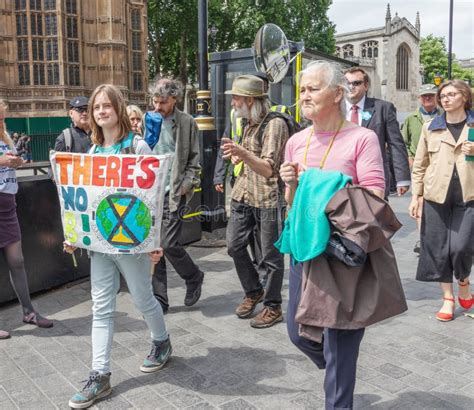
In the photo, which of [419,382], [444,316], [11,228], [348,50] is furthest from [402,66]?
[419,382]

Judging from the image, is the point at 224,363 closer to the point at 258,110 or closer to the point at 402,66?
the point at 258,110

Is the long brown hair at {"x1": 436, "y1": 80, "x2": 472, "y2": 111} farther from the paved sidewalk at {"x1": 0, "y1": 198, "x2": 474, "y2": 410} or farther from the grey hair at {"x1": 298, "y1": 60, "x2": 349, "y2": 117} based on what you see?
the grey hair at {"x1": 298, "y1": 60, "x2": 349, "y2": 117}

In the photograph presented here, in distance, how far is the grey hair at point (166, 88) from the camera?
14.5 feet

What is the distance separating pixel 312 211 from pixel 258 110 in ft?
6.72

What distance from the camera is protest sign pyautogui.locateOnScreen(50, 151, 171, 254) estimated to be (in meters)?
3.11

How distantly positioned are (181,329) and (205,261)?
2348mm

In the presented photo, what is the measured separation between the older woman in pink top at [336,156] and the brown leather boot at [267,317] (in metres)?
1.77

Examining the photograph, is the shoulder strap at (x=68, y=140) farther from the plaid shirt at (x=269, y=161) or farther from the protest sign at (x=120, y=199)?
the protest sign at (x=120, y=199)

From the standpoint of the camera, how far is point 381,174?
2535 mm

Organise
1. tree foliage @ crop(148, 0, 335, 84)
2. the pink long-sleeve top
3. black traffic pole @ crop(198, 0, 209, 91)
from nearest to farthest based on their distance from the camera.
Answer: the pink long-sleeve top → black traffic pole @ crop(198, 0, 209, 91) → tree foliage @ crop(148, 0, 335, 84)

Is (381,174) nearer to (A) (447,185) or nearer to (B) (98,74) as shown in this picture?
(A) (447,185)

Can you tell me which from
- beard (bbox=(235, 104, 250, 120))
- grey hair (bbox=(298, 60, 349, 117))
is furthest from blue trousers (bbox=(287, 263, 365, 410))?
beard (bbox=(235, 104, 250, 120))

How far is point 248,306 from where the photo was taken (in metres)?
4.69

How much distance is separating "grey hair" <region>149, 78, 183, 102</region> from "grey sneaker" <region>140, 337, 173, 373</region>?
1.95m
